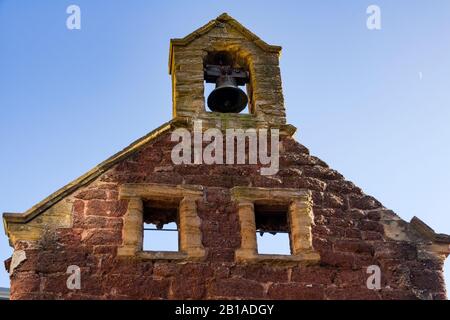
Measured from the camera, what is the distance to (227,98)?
11.3 m

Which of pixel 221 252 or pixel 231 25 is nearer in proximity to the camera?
pixel 221 252

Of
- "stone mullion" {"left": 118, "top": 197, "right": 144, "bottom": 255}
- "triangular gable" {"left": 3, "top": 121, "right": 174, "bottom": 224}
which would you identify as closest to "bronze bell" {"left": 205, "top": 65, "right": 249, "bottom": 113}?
"triangular gable" {"left": 3, "top": 121, "right": 174, "bottom": 224}

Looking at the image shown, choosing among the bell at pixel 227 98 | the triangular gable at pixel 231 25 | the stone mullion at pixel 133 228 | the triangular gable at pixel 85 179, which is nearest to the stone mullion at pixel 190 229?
the stone mullion at pixel 133 228

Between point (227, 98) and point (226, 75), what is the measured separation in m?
0.36

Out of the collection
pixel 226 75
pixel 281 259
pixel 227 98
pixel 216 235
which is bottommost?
pixel 281 259

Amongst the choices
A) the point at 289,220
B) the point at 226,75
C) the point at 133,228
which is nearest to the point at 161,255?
the point at 133,228

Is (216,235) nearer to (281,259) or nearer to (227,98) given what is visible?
(281,259)

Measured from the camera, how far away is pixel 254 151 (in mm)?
10398

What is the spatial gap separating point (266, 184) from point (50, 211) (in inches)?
98.7

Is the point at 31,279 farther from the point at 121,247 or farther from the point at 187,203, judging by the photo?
the point at 187,203

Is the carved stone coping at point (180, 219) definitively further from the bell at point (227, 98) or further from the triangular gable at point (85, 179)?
the bell at point (227, 98)

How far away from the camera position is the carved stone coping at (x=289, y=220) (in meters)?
9.30

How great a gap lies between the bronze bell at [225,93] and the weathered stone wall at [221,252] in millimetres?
1191
